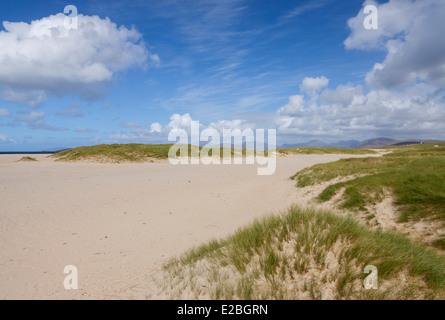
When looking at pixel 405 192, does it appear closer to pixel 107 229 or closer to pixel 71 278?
pixel 71 278

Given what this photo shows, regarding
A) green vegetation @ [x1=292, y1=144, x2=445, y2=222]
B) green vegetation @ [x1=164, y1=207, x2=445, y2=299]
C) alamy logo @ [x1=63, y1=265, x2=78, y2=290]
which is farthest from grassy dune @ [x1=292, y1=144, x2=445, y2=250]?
alamy logo @ [x1=63, y1=265, x2=78, y2=290]

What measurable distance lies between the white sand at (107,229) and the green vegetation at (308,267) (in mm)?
1242

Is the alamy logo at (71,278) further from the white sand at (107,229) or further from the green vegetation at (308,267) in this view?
the green vegetation at (308,267)

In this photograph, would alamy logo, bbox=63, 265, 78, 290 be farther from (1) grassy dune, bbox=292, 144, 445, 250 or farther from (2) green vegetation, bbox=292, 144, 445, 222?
(2) green vegetation, bbox=292, 144, 445, 222

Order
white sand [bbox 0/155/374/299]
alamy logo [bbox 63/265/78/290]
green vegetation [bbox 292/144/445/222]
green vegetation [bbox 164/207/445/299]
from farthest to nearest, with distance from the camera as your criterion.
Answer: green vegetation [bbox 292/144/445/222] → white sand [bbox 0/155/374/299] → alamy logo [bbox 63/265/78/290] → green vegetation [bbox 164/207/445/299]

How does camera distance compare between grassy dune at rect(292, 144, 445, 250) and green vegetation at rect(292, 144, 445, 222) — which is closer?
grassy dune at rect(292, 144, 445, 250)

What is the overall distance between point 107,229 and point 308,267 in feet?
26.9

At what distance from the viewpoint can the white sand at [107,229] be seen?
5332 mm

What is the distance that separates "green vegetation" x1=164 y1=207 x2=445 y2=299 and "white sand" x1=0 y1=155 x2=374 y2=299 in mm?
1242

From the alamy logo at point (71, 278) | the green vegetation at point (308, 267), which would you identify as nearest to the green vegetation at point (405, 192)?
the green vegetation at point (308, 267)

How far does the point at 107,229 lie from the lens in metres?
9.39

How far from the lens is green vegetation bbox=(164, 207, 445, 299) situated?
376 centimetres

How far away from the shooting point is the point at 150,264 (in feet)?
20.7
